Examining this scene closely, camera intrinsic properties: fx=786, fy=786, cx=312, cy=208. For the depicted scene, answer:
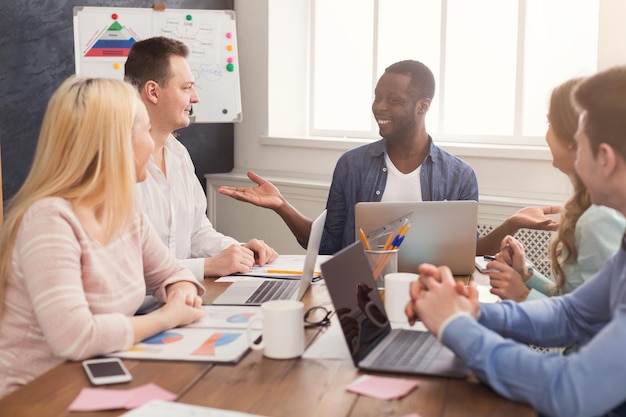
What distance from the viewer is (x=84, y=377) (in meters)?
1.38

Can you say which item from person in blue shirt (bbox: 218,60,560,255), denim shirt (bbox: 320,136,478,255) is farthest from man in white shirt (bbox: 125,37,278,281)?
denim shirt (bbox: 320,136,478,255)

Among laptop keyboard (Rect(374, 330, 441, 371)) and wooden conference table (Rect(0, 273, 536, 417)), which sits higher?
laptop keyboard (Rect(374, 330, 441, 371))

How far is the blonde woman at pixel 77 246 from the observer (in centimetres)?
148

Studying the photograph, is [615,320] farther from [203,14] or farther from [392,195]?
[203,14]

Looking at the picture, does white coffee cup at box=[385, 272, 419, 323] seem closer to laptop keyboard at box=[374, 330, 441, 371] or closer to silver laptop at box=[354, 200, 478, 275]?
laptop keyboard at box=[374, 330, 441, 371]

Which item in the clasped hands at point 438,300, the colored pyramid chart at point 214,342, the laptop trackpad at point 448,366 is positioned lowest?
the colored pyramid chart at point 214,342

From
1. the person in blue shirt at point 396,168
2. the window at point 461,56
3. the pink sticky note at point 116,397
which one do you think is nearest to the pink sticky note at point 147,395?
the pink sticky note at point 116,397

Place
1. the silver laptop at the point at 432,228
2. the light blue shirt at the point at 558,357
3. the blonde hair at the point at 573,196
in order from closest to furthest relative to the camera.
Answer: the light blue shirt at the point at 558,357, the blonde hair at the point at 573,196, the silver laptop at the point at 432,228

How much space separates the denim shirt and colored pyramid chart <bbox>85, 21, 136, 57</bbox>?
1408 millimetres

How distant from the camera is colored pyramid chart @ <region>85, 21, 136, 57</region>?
12.2ft

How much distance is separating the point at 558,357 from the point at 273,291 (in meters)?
0.92

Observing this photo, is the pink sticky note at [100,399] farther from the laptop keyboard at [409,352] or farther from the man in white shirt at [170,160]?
the man in white shirt at [170,160]

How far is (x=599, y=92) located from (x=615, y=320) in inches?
15.7

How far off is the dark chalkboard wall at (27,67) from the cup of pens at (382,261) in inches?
88.4
